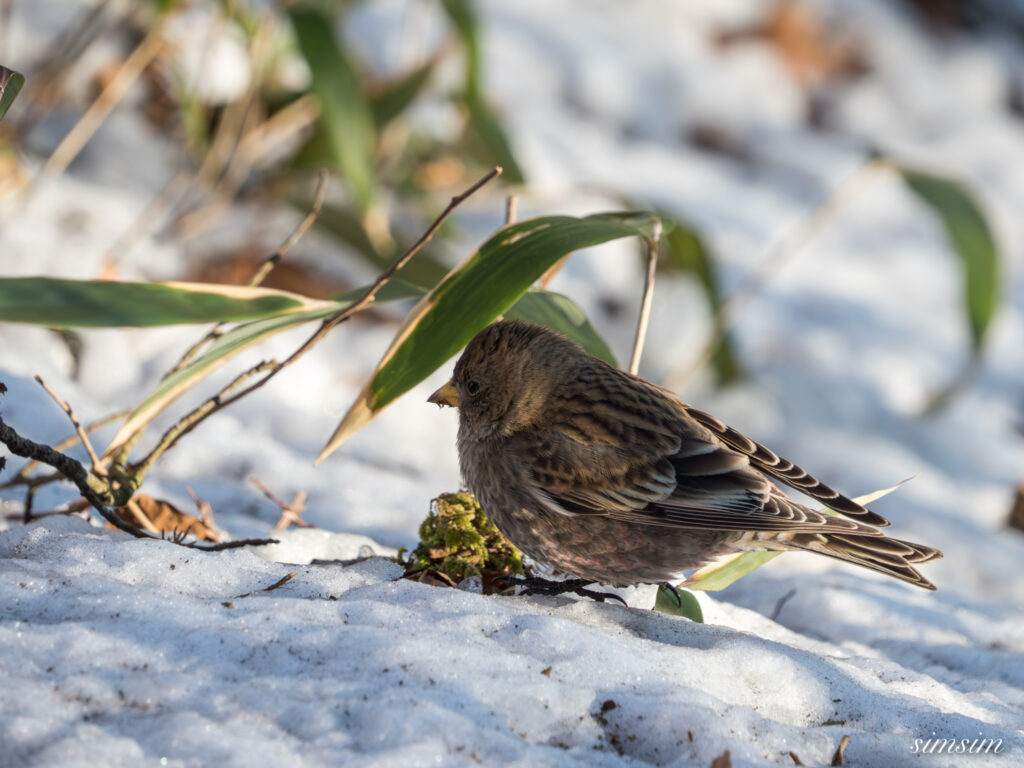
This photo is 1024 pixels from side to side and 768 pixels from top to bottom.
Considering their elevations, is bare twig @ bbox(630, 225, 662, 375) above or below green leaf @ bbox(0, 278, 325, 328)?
above

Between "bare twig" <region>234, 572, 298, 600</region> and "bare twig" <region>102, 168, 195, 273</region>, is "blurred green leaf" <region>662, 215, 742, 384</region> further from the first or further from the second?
"bare twig" <region>102, 168, 195, 273</region>

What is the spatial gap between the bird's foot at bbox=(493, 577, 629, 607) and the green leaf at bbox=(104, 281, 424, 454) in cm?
72

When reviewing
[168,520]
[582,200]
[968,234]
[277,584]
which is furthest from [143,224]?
[968,234]

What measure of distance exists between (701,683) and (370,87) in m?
3.70

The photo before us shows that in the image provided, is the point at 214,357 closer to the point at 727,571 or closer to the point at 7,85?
the point at 7,85

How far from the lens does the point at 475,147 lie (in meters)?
4.87

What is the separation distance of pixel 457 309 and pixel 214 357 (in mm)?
495

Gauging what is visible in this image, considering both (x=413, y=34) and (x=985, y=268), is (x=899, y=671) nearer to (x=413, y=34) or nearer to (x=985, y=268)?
(x=985, y=268)

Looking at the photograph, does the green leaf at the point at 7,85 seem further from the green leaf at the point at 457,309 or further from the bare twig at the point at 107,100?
the bare twig at the point at 107,100

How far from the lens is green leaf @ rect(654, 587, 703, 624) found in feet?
7.34

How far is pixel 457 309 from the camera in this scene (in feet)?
6.78

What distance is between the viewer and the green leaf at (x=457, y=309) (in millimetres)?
2031

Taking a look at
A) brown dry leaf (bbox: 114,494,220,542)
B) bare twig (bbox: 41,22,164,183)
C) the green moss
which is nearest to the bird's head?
the green moss

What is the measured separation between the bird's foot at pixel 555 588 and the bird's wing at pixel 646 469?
201 millimetres
